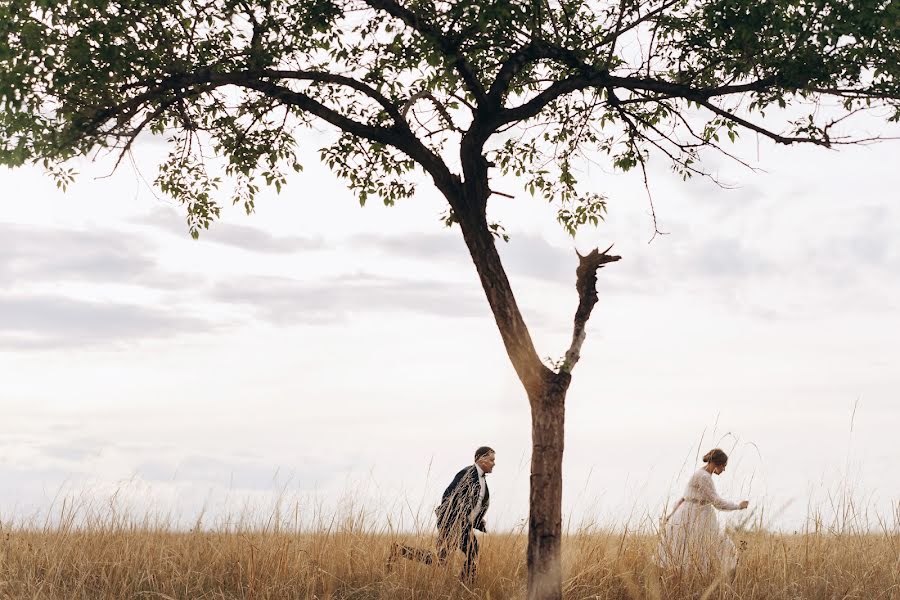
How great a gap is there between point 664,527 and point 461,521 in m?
2.31

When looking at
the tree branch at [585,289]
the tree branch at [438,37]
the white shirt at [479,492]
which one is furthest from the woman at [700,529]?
the tree branch at [438,37]

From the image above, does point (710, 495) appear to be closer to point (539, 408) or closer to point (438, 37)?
point (539, 408)

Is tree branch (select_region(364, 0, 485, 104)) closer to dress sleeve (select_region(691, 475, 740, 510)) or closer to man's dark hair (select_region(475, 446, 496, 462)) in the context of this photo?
man's dark hair (select_region(475, 446, 496, 462))

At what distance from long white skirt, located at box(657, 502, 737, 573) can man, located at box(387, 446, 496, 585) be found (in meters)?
2.03

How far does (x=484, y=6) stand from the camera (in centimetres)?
768

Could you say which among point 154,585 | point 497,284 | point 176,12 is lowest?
point 154,585

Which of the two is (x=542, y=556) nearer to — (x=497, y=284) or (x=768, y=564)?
(x=497, y=284)

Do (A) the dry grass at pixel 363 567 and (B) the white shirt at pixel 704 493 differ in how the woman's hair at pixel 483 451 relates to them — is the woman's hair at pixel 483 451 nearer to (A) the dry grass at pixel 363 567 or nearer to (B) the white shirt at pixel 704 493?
(A) the dry grass at pixel 363 567

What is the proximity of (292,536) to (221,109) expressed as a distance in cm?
491

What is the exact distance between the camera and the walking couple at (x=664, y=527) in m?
9.55

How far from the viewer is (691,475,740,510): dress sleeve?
10.2 meters

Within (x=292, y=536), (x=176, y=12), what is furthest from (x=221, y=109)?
(x=292, y=536)

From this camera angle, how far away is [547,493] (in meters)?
8.27

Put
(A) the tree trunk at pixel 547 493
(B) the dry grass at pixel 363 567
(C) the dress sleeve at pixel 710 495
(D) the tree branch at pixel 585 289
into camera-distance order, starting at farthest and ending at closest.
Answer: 1. (C) the dress sleeve at pixel 710 495
2. (B) the dry grass at pixel 363 567
3. (D) the tree branch at pixel 585 289
4. (A) the tree trunk at pixel 547 493
